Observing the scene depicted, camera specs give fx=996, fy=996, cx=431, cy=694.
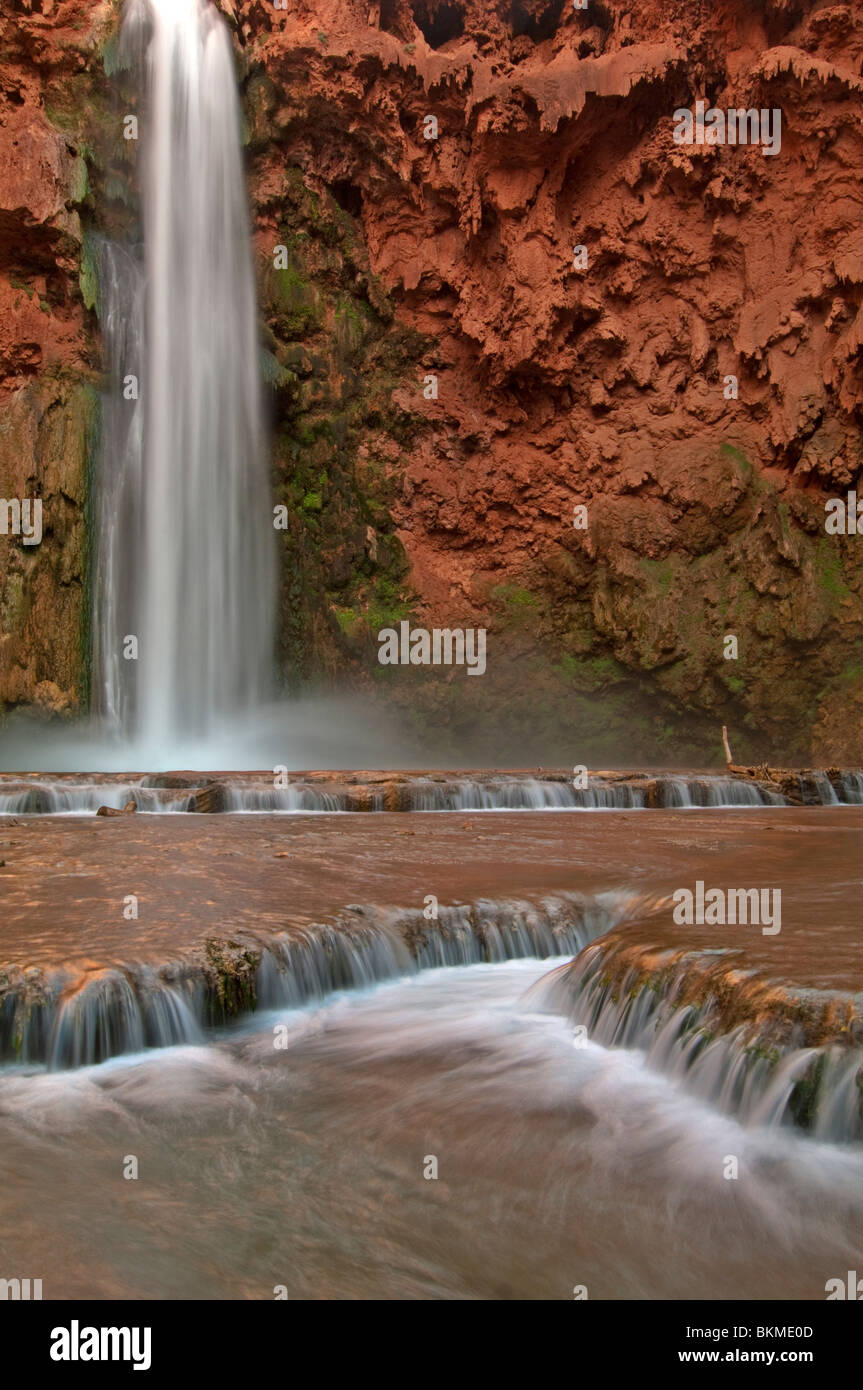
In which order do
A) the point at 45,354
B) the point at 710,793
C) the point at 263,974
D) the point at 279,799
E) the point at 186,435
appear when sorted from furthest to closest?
1. the point at 186,435
2. the point at 45,354
3. the point at 710,793
4. the point at 279,799
5. the point at 263,974

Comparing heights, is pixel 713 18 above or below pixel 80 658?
above

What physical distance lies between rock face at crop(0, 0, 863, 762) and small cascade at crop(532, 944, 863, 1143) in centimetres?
1582

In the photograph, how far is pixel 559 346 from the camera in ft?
68.3

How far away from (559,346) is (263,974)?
721 inches

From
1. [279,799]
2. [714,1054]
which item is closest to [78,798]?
[279,799]

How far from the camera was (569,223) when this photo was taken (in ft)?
68.3

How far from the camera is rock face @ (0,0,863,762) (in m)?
19.0

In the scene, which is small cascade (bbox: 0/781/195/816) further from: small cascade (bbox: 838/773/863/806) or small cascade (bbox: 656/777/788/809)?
small cascade (bbox: 838/773/863/806)

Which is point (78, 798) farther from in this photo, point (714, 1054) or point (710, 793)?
point (714, 1054)

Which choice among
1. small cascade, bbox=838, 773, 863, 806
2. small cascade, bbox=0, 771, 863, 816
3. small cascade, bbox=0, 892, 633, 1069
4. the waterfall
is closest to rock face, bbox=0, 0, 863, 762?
the waterfall

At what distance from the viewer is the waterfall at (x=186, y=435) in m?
18.7

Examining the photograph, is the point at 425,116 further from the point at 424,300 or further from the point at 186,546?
the point at 186,546
